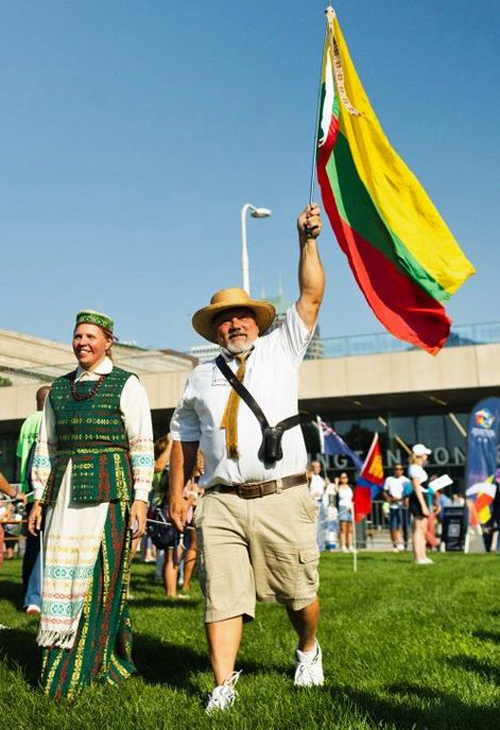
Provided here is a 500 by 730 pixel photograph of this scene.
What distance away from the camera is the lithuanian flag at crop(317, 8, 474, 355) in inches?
226

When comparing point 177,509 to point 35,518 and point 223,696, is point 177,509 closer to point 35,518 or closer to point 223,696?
point 35,518

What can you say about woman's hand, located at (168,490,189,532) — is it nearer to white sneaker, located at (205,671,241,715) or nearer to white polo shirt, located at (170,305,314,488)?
white polo shirt, located at (170,305,314,488)

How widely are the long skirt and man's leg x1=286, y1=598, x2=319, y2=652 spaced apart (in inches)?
39.9

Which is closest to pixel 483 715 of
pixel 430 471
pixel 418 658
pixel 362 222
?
pixel 418 658

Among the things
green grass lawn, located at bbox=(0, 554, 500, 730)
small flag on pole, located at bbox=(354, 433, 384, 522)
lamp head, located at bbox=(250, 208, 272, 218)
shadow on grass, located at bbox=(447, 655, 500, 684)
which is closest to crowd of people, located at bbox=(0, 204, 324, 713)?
green grass lawn, located at bbox=(0, 554, 500, 730)

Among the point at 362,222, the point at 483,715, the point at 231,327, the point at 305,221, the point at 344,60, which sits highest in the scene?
the point at 344,60

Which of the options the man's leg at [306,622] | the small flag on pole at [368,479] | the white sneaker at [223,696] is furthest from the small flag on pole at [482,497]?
the white sneaker at [223,696]

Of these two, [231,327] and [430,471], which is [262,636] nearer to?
[231,327]

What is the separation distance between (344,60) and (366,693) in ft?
14.0

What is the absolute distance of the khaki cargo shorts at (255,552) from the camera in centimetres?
461

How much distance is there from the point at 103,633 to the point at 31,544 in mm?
4217

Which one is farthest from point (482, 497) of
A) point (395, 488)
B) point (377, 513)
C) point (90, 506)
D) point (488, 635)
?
point (90, 506)

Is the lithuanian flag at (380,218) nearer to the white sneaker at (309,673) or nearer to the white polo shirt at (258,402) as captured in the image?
the white polo shirt at (258,402)

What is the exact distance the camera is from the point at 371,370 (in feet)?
115
